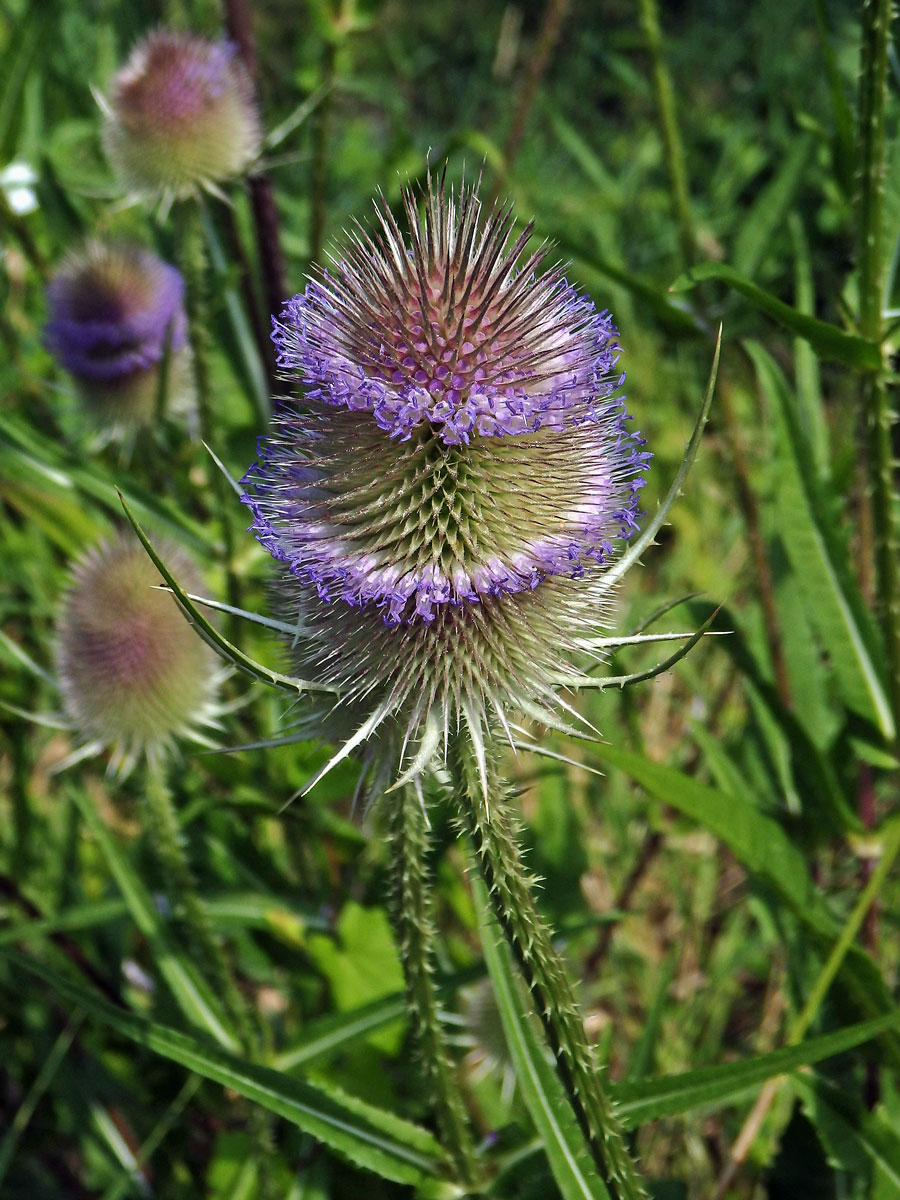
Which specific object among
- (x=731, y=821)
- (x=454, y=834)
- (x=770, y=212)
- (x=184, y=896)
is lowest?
(x=184, y=896)

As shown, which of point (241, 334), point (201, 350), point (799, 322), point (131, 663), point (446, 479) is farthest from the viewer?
point (241, 334)

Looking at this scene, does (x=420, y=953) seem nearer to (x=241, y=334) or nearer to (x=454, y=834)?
(x=454, y=834)

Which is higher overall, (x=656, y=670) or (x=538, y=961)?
(x=656, y=670)

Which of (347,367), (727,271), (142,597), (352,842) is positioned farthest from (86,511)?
(727,271)

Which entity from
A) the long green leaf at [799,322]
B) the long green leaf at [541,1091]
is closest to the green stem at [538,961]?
the long green leaf at [541,1091]

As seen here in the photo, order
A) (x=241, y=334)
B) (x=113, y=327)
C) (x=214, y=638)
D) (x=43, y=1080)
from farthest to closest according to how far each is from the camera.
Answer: (x=241, y=334) < (x=113, y=327) < (x=43, y=1080) < (x=214, y=638)

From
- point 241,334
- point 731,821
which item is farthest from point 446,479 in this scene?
point 241,334

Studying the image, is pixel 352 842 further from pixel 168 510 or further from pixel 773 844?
pixel 773 844
